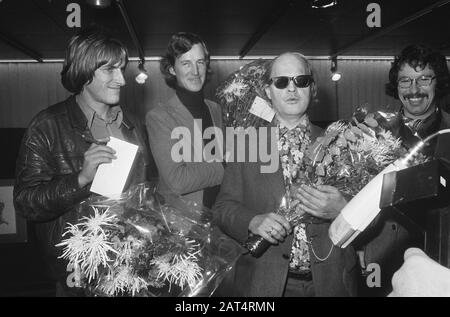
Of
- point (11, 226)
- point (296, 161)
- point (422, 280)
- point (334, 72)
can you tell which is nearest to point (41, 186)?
point (296, 161)

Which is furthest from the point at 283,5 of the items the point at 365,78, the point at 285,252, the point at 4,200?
the point at 365,78

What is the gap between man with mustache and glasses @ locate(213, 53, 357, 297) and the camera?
1.53m

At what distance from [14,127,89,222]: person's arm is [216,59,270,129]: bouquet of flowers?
2.51 feet

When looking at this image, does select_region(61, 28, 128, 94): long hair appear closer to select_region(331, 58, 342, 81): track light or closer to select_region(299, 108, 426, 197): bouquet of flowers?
select_region(299, 108, 426, 197): bouquet of flowers

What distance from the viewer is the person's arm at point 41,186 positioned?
1.44m

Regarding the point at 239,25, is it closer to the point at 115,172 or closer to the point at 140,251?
the point at 115,172

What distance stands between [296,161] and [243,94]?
1.40 feet

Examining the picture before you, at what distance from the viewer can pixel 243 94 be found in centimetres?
185

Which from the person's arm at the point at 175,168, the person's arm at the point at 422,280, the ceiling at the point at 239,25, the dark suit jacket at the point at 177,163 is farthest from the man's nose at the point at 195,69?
the ceiling at the point at 239,25

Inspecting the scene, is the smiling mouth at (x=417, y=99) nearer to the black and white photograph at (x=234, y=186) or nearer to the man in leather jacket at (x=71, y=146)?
the black and white photograph at (x=234, y=186)

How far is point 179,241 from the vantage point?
128 centimetres

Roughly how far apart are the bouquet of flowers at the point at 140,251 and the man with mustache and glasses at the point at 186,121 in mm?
402

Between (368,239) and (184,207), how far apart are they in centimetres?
100

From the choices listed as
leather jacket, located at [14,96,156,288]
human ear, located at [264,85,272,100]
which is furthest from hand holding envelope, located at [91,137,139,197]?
human ear, located at [264,85,272,100]
